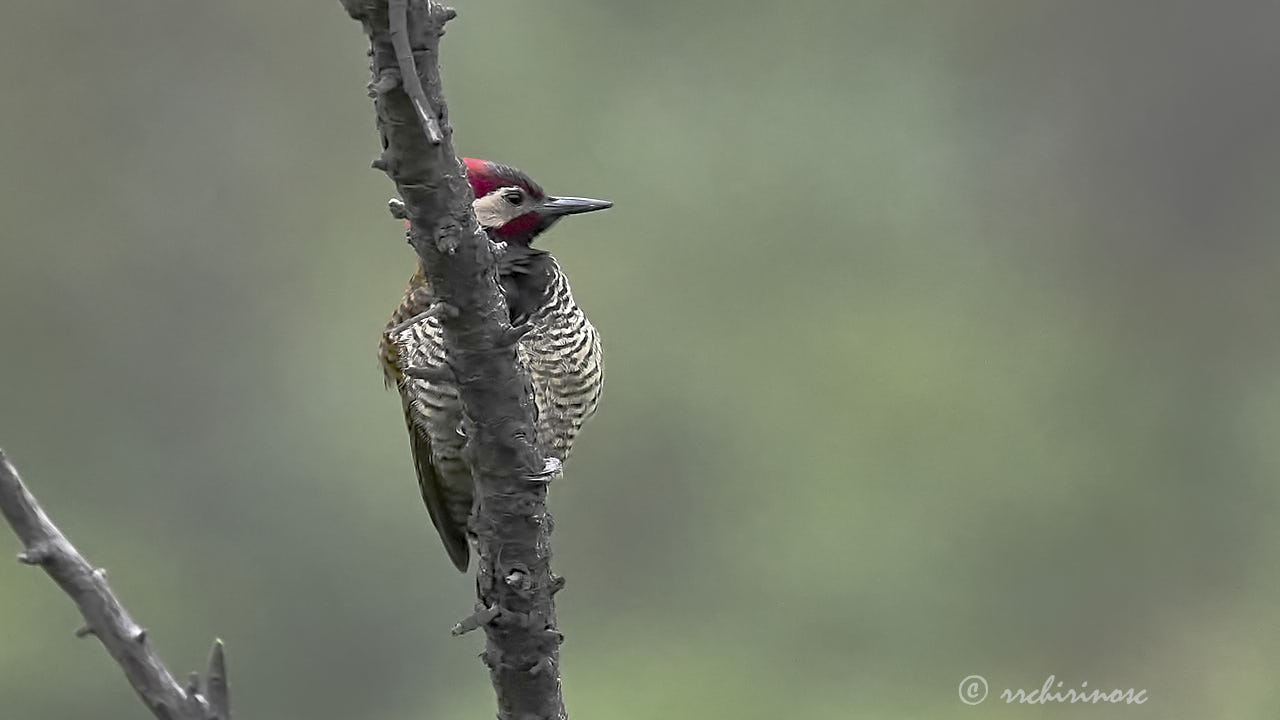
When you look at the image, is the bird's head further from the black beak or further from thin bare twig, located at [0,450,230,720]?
thin bare twig, located at [0,450,230,720]

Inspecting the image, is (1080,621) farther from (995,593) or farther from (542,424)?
(542,424)

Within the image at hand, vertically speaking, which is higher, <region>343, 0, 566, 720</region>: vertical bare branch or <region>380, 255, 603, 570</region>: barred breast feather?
<region>380, 255, 603, 570</region>: barred breast feather

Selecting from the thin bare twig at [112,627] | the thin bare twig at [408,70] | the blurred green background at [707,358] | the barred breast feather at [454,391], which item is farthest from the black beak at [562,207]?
the blurred green background at [707,358]

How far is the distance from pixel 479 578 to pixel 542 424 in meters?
0.93

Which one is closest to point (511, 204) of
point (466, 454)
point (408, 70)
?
point (466, 454)

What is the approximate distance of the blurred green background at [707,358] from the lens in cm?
1144

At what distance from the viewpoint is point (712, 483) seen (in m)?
12.9

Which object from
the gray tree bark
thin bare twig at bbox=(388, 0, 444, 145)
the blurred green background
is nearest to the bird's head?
the gray tree bark

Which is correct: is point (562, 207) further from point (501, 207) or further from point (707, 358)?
point (707, 358)

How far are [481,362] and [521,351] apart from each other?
3.67 feet

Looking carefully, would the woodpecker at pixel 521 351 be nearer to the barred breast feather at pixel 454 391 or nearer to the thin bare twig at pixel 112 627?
the barred breast feather at pixel 454 391

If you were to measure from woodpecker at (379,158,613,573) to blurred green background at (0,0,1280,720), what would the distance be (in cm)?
622

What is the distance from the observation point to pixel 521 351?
412cm

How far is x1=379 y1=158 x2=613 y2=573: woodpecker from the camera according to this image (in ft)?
13.8
